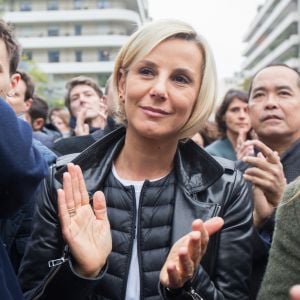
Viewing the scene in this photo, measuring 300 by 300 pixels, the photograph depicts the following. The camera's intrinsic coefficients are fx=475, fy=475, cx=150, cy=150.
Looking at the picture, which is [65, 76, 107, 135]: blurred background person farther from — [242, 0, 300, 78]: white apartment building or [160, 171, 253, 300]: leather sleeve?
[242, 0, 300, 78]: white apartment building

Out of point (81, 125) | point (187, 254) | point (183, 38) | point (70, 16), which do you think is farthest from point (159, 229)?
point (70, 16)

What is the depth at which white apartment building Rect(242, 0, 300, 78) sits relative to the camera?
4825cm

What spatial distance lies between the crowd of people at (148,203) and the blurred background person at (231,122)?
216cm

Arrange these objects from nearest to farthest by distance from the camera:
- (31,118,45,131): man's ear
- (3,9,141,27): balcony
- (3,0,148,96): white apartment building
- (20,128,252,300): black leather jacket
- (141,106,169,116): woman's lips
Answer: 1. (20,128,252,300): black leather jacket
2. (141,106,169,116): woman's lips
3. (31,118,45,131): man's ear
4. (3,9,141,27): balcony
5. (3,0,148,96): white apartment building

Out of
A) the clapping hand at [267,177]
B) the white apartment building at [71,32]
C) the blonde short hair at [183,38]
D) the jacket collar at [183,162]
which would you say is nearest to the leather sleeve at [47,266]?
the jacket collar at [183,162]

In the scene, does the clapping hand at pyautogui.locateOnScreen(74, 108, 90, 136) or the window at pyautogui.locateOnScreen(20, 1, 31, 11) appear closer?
the clapping hand at pyautogui.locateOnScreen(74, 108, 90, 136)

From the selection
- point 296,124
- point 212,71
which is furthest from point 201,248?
point 296,124

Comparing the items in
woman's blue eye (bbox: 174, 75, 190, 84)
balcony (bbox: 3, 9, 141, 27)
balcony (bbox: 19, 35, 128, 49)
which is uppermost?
woman's blue eye (bbox: 174, 75, 190, 84)

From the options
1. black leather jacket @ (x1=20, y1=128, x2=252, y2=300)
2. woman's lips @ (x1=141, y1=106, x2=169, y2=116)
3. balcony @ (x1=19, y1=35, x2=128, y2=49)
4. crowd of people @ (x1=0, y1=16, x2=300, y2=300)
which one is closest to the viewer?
crowd of people @ (x1=0, y1=16, x2=300, y2=300)

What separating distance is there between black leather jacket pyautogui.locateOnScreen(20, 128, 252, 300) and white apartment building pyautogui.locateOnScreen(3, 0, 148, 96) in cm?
4901

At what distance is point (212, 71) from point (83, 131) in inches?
103

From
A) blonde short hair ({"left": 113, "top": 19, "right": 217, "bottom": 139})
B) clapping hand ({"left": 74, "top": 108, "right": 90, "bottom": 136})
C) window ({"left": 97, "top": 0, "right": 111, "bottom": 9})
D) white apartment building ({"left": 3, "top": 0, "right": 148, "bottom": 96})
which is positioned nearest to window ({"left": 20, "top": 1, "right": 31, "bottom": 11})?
white apartment building ({"left": 3, "top": 0, "right": 148, "bottom": 96})

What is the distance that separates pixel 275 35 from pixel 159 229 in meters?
56.7

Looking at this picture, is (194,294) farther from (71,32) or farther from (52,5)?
(52,5)
